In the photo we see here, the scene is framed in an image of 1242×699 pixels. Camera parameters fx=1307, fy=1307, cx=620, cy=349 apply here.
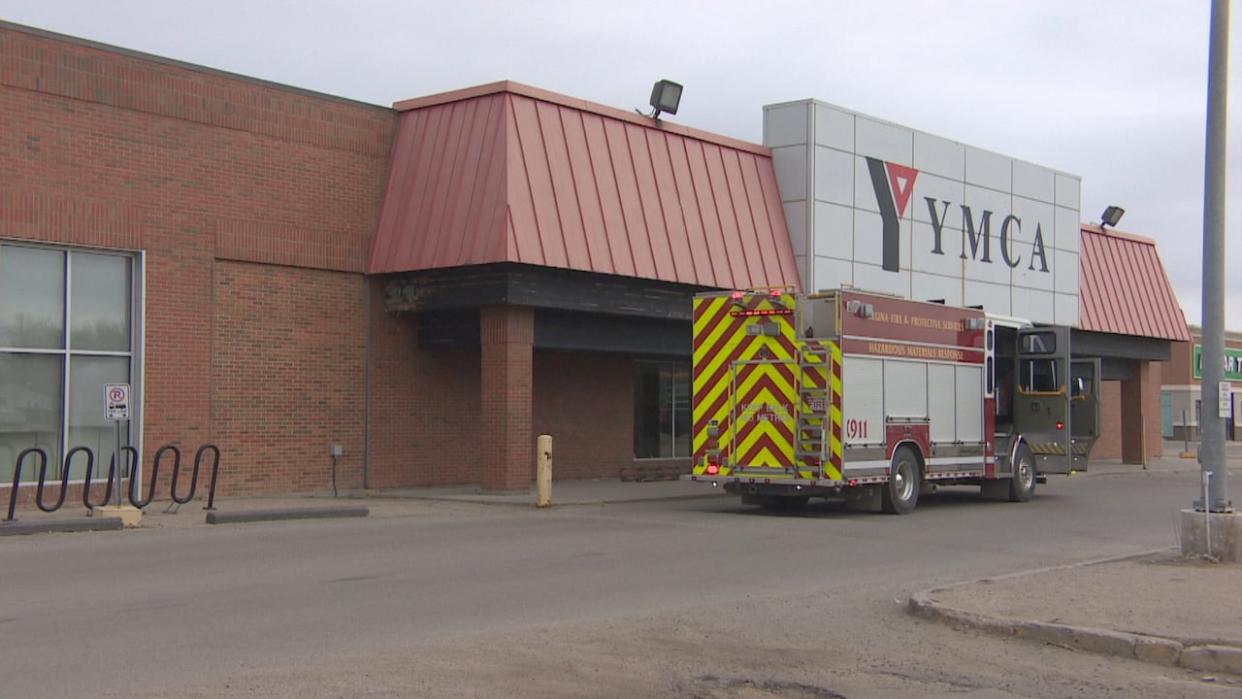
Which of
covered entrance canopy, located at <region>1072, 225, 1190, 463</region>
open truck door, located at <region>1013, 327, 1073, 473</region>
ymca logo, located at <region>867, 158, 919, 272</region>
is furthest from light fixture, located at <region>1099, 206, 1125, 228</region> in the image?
open truck door, located at <region>1013, 327, 1073, 473</region>

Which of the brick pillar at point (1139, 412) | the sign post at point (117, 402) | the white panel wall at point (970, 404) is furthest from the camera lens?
the brick pillar at point (1139, 412)

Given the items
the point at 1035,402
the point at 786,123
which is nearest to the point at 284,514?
the point at 1035,402

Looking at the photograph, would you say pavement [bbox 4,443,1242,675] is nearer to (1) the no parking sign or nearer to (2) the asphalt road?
(2) the asphalt road

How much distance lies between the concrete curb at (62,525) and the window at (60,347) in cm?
302

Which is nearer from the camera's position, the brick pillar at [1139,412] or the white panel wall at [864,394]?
the white panel wall at [864,394]

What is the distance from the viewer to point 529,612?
1078 cm

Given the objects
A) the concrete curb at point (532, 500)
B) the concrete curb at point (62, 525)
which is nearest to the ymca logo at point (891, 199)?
the concrete curb at point (532, 500)

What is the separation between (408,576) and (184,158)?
1126 cm

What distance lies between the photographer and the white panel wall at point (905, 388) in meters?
20.2

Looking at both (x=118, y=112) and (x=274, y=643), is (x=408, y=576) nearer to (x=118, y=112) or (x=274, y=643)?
(x=274, y=643)

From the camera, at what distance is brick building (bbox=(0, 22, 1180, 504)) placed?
19.9 metres

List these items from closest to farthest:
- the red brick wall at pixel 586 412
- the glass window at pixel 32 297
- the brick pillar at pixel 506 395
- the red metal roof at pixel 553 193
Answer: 1. the glass window at pixel 32 297
2. the red metal roof at pixel 553 193
3. the brick pillar at pixel 506 395
4. the red brick wall at pixel 586 412

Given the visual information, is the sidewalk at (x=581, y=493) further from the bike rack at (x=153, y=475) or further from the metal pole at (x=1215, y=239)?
the metal pole at (x=1215, y=239)

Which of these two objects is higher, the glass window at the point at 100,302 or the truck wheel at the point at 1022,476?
the glass window at the point at 100,302
